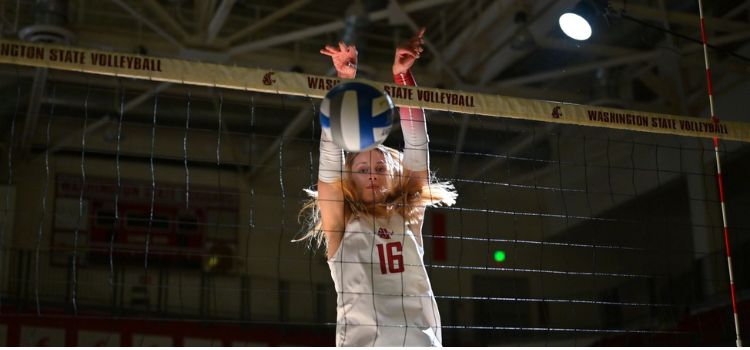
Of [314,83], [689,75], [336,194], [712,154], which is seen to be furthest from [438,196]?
[689,75]

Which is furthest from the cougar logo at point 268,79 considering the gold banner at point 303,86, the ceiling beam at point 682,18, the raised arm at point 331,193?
the ceiling beam at point 682,18

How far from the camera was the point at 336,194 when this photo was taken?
4.00 metres

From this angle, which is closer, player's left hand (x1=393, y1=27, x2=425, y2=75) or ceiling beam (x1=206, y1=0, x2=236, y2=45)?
player's left hand (x1=393, y1=27, x2=425, y2=75)

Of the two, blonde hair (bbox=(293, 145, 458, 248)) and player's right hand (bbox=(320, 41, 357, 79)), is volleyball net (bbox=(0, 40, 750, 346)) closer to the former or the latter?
player's right hand (bbox=(320, 41, 357, 79))

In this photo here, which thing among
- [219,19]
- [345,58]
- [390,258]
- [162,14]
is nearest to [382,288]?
[390,258]

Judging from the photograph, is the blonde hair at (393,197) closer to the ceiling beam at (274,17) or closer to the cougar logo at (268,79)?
the cougar logo at (268,79)

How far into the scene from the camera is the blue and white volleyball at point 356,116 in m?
3.70

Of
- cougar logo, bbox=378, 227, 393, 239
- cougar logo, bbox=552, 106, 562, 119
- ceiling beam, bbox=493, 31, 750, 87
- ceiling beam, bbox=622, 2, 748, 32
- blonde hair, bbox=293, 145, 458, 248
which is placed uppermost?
ceiling beam, bbox=622, 2, 748, 32

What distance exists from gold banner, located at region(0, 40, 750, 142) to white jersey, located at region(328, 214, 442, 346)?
0.78m

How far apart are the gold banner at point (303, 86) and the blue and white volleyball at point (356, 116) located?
1.56 feet

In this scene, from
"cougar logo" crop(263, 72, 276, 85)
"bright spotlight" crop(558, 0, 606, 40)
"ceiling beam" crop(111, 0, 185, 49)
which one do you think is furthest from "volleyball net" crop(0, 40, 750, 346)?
"cougar logo" crop(263, 72, 276, 85)

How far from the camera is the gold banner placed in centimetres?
410

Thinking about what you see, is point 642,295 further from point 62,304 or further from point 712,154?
point 62,304

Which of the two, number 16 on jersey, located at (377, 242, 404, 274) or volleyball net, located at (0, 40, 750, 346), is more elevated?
volleyball net, located at (0, 40, 750, 346)
